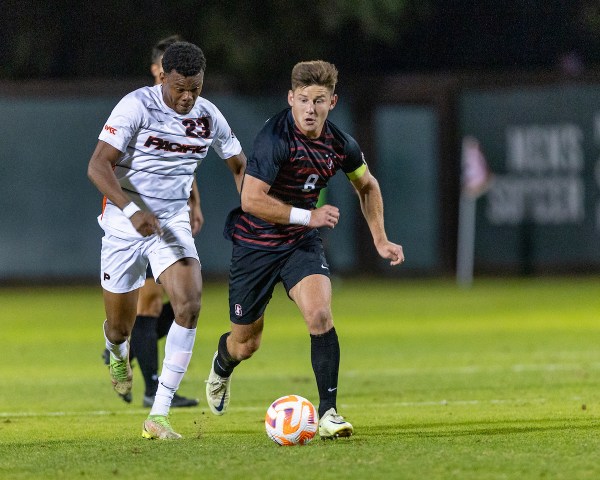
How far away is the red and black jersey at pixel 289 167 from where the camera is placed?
28.3 ft

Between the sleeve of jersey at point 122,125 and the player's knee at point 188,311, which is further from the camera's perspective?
the sleeve of jersey at point 122,125

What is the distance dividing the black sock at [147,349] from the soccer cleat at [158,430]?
207 cm

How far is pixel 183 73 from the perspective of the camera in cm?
889

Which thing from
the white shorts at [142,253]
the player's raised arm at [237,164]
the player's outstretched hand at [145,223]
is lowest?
the white shorts at [142,253]

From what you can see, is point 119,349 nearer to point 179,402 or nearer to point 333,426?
point 179,402

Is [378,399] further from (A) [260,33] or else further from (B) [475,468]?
(A) [260,33]

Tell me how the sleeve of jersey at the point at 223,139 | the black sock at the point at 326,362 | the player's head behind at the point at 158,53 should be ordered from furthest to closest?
the player's head behind at the point at 158,53 → the sleeve of jersey at the point at 223,139 → the black sock at the point at 326,362

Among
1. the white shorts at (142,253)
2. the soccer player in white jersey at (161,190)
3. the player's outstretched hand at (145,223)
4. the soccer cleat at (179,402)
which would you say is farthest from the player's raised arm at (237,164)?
the soccer cleat at (179,402)

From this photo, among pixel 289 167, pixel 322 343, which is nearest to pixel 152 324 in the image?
pixel 289 167

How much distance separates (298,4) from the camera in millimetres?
27828

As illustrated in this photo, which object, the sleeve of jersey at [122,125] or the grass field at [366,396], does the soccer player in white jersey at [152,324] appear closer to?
the grass field at [366,396]

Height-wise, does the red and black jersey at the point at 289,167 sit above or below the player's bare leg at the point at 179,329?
above

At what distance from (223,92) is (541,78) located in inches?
235

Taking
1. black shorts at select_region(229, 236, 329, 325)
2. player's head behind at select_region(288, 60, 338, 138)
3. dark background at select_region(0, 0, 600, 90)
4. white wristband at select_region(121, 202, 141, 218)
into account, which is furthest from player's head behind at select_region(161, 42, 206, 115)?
dark background at select_region(0, 0, 600, 90)
